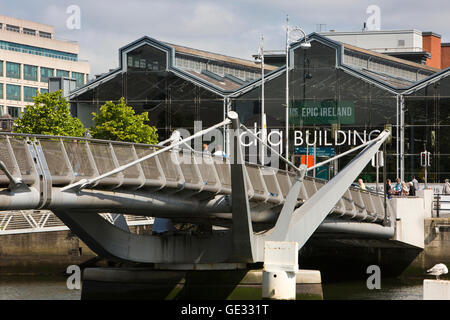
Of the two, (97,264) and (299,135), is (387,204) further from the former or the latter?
(299,135)

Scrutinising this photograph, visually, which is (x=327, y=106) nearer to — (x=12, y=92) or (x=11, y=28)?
(x=12, y=92)

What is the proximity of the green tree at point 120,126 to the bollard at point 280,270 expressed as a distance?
95.9ft

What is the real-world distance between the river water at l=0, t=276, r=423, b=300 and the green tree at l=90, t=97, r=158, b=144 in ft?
40.8

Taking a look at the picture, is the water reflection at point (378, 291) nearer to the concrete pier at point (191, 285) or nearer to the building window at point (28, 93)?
the concrete pier at point (191, 285)

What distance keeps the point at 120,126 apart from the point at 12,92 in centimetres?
3543

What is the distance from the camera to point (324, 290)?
38469 millimetres

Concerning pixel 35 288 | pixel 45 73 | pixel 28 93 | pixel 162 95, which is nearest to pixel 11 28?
Answer: pixel 45 73

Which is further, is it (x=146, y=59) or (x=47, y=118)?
(x=146, y=59)

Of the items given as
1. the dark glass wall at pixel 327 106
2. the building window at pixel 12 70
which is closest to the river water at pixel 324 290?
the dark glass wall at pixel 327 106

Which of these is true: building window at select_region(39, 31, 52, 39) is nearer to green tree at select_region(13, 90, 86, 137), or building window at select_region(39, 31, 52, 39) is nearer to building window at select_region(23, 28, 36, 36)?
building window at select_region(23, 28, 36, 36)

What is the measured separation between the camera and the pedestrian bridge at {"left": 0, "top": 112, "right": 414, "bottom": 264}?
20.0 m

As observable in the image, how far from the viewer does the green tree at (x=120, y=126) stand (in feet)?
173

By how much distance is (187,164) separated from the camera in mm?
24188
